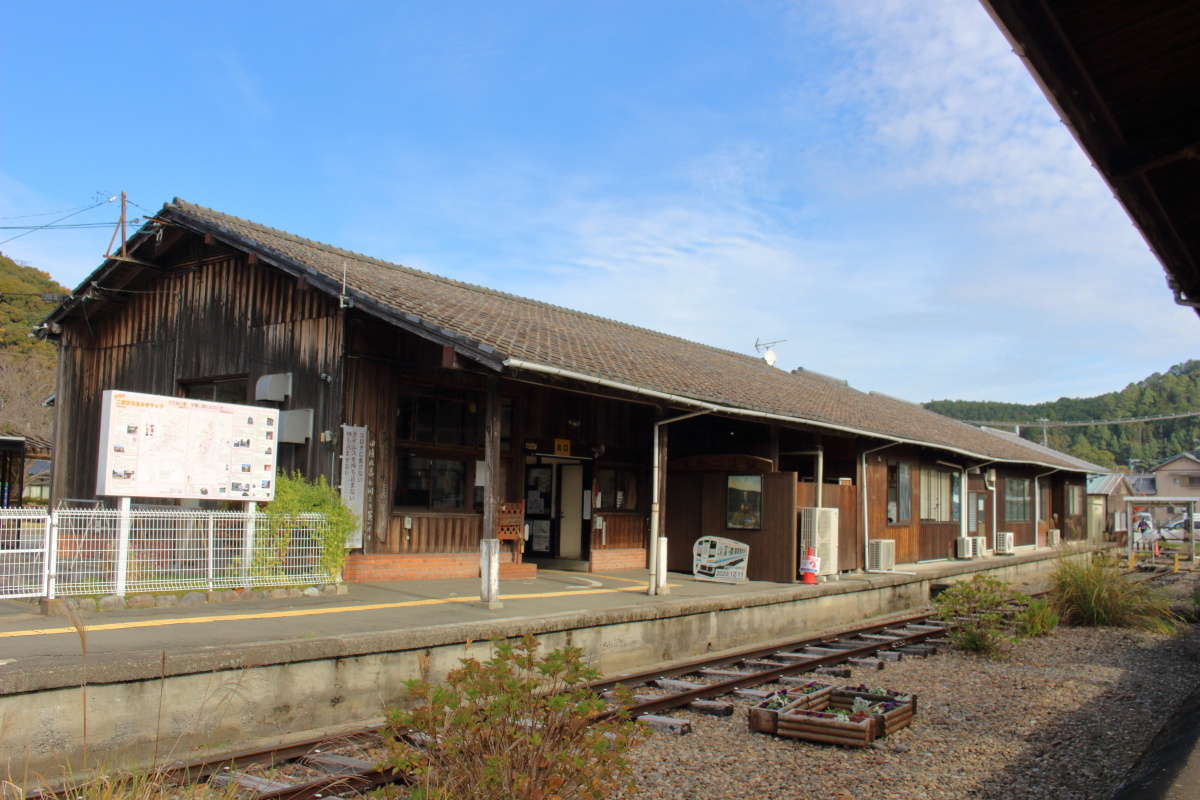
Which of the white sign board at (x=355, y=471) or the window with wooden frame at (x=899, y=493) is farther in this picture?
the window with wooden frame at (x=899, y=493)

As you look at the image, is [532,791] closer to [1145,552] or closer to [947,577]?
[947,577]

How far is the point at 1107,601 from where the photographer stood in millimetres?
12867

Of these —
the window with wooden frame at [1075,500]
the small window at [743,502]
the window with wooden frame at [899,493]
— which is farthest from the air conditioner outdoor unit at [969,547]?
the window with wooden frame at [1075,500]

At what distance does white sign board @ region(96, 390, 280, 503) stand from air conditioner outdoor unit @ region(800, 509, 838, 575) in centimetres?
800

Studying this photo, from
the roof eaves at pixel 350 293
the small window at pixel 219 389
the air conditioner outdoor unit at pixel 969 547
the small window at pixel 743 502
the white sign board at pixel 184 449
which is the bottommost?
the air conditioner outdoor unit at pixel 969 547

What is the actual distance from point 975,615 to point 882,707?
467cm

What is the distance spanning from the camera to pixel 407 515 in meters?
11.9

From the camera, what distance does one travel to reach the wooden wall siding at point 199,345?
1182 centimetres

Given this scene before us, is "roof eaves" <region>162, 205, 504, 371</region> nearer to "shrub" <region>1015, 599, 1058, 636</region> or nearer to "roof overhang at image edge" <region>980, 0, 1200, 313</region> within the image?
"roof overhang at image edge" <region>980, 0, 1200, 313</region>

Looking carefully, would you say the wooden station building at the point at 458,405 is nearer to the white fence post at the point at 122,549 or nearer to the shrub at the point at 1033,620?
the white fence post at the point at 122,549

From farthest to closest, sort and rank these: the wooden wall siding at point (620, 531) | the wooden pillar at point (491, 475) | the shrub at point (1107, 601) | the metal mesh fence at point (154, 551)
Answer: the wooden wall siding at point (620, 531), the shrub at point (1107, 601), the wooden pillar at point (491, 475), the metal mesh fence at point (154, 551)

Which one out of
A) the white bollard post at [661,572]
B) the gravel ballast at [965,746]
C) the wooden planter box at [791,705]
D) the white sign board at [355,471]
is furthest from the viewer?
the white bollard post at [661,572]

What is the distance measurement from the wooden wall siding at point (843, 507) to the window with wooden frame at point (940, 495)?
413cm

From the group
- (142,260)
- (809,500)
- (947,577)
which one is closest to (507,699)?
(809,500)
